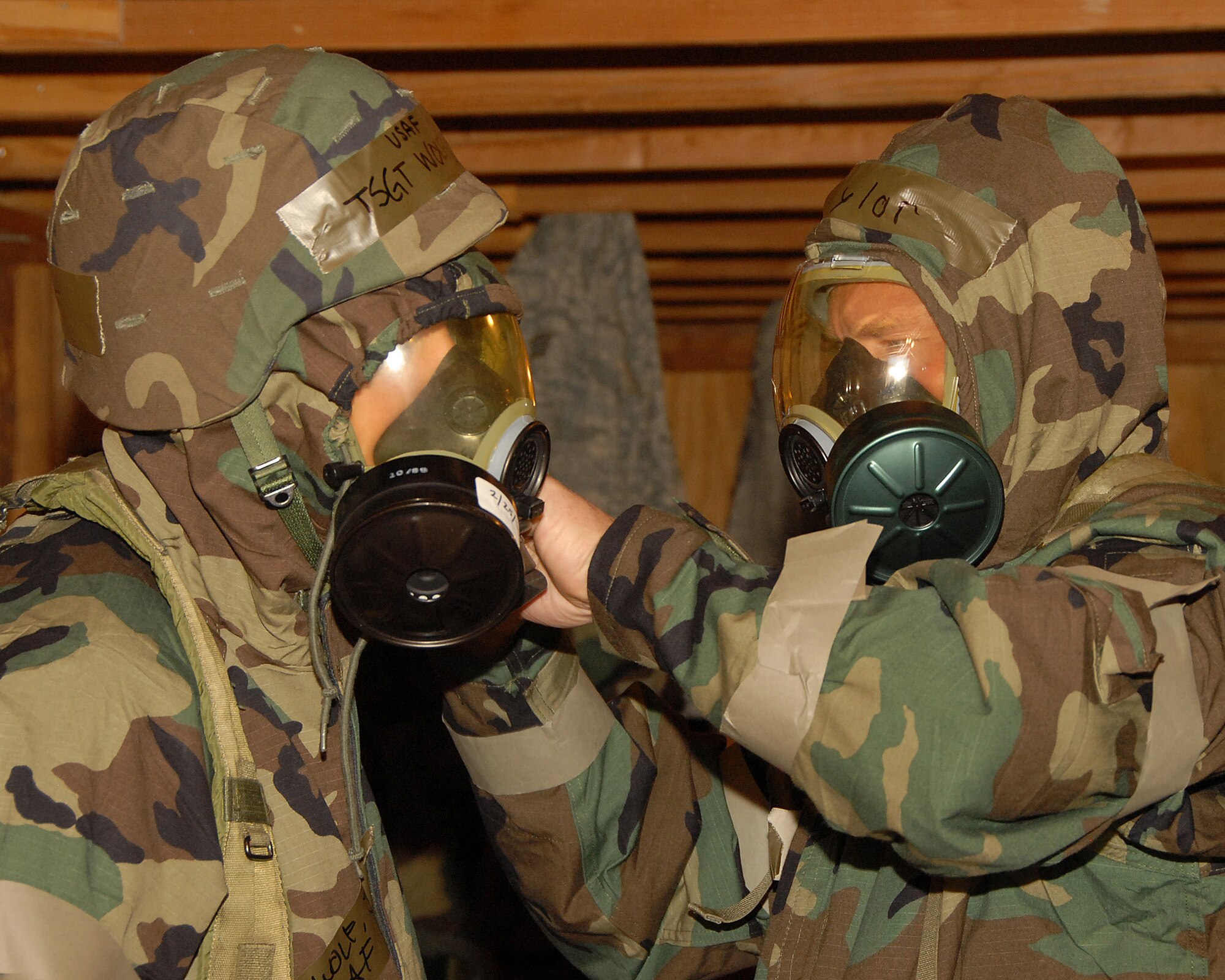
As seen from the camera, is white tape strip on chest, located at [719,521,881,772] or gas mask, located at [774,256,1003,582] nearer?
white tape strip on chest, located at [719,521,881,772]

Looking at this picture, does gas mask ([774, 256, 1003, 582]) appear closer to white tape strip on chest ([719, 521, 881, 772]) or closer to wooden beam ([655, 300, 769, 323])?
white tape strip on chest ([719, 521, 881, 772])

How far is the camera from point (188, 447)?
1426 millimetres

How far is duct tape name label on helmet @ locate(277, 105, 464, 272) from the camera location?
1.38 meters

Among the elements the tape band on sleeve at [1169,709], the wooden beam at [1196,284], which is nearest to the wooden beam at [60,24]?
the tape band on sleeve at [1169,709]

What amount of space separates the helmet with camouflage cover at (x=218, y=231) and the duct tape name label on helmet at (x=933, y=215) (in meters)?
0.68

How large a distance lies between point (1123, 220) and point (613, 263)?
2.47m

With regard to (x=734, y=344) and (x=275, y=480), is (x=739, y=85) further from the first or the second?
(x=734, y=344)

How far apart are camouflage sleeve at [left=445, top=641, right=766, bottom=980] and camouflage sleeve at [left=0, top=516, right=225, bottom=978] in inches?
19.6

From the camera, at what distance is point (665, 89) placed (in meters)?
2.79

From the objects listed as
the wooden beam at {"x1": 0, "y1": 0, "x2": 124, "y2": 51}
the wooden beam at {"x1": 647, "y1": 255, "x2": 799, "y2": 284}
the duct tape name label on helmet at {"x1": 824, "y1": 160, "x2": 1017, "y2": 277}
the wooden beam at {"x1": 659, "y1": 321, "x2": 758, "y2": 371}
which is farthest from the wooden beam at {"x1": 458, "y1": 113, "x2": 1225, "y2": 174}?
the wooden beam at {"x1": 659, "y1": 321, "x2": 758, "y2": 371}

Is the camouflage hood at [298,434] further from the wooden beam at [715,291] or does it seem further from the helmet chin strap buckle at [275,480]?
the wooden beam at [715,291]

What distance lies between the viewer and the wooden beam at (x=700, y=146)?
9.96 ft

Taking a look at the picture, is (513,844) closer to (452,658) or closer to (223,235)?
(452,658)

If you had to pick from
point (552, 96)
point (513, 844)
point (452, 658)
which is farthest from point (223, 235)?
point (552, 96)
